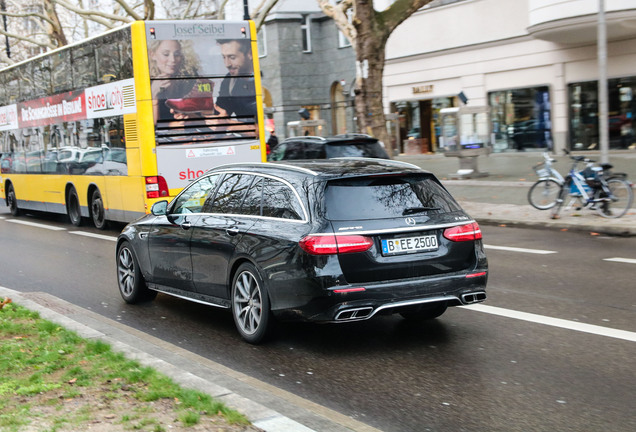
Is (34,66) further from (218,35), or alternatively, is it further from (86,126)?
(218,35)

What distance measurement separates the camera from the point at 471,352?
6.36 m

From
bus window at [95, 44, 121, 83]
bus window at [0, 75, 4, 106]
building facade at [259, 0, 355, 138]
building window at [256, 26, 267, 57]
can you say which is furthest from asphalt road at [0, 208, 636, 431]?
building window at [256, 26, 267, 57]

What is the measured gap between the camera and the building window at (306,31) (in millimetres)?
43188

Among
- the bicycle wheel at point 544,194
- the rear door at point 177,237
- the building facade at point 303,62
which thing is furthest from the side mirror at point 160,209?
the building facade at point 303,62

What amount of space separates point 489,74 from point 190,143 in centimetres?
1746

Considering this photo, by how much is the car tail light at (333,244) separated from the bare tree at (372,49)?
12.4 meters

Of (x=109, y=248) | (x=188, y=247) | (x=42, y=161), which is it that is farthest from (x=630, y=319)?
(x=42, y=161)

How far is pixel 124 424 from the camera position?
14.5 feet

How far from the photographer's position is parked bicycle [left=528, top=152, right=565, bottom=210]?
1504 cm

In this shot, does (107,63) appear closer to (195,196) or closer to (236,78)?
(236,78)

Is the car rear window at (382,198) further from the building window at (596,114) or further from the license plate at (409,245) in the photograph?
the building window at (596,114)

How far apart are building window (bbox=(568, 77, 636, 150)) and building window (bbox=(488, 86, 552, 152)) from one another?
3.46 ft

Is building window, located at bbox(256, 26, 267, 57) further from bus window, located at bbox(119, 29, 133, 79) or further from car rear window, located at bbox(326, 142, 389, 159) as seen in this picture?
car rear window, located at bbox(326, 142, 389, 159)

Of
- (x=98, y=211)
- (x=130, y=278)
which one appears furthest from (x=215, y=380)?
(x=98, y=211)
